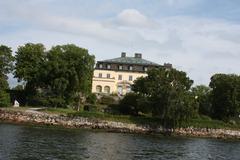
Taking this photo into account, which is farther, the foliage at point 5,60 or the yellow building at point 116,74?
the yellow building at point 116,74

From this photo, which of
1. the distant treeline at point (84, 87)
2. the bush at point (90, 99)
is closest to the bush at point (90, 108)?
the distant treeline at point (84, 87)

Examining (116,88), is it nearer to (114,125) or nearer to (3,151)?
(114,125)

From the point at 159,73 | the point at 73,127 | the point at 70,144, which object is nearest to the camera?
the point at 70,144

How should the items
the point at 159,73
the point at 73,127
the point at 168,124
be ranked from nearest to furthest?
1. the point at 73,127
2. the point at 168,124
3. the point at 159,73

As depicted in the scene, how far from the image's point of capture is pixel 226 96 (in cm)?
11106

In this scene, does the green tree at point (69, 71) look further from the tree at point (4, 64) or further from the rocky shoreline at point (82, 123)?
the rocky shoreline at point (82, 123)

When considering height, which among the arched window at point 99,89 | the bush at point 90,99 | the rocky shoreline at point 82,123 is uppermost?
the arched window at point 99,89

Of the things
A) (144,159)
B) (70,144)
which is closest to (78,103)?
(70,144)

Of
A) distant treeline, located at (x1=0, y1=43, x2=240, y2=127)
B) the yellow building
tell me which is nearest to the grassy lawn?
distant treeline, located at (x1=0, y1=43, x2=240, y2=127)

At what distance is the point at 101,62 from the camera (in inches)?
5576

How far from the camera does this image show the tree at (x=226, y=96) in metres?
110

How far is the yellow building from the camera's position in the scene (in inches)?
5492

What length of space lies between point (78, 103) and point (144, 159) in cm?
6174

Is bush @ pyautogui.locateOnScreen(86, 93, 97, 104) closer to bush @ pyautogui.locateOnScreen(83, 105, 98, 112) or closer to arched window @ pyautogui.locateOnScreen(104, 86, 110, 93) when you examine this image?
bush @ pyautogui.locateOnScreen(83, 105, 98, 112)
